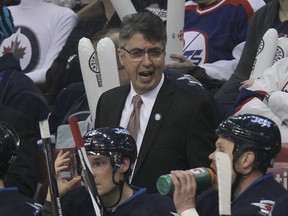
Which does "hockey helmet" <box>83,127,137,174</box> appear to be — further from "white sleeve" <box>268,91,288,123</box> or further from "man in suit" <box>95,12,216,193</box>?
"white sleeve" <box>268,91,288,123</box>

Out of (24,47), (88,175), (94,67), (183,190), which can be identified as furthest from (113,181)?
(24,47)

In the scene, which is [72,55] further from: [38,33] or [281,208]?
[281,208]

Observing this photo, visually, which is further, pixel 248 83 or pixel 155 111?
pixel 248 83

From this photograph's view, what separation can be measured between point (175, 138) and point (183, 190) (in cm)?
120

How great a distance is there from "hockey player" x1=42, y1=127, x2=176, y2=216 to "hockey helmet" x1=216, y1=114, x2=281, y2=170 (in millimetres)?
453

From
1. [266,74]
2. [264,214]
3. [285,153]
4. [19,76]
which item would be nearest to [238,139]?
[264,214]

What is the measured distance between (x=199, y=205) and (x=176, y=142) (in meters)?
0.62

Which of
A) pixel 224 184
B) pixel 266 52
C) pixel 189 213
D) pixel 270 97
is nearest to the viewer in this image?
pixel 224 184

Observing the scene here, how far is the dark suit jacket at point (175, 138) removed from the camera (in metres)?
6.08

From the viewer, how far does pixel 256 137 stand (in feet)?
17.7

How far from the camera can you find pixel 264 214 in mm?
Result: 5227

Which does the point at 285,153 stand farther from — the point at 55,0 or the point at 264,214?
the point at 55,0

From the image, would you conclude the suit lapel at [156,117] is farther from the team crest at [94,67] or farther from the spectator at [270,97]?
the team crest at [94,67]

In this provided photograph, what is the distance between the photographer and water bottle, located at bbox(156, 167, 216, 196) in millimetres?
5004
